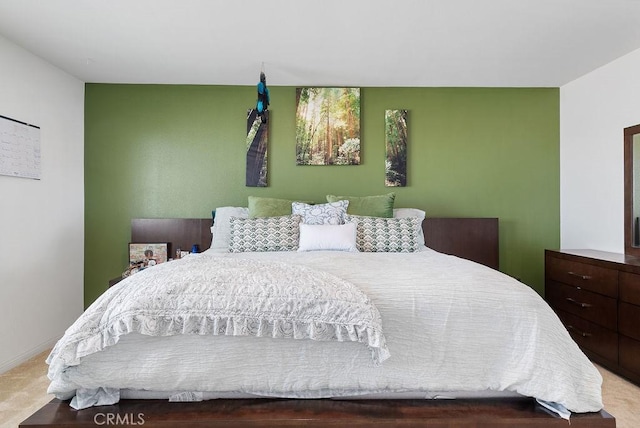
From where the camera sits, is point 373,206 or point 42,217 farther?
point 373,206

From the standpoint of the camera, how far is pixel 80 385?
138 centimetres

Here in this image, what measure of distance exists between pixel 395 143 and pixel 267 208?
4.63 feet

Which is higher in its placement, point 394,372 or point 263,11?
point 263,11

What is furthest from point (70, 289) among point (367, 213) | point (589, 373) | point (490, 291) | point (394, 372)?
point (589, 373)

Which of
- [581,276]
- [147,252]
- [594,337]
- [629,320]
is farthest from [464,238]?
[147,252]

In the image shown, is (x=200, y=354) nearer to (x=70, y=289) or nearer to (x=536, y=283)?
(x=70, y=289)

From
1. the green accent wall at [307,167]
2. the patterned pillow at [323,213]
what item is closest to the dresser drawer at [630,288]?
the green accent wall at [307,167]

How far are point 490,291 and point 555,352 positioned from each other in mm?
302

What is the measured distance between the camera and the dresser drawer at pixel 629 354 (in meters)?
2.42

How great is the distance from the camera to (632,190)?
3000 millimetres

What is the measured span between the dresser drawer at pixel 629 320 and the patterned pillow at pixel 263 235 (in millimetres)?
2217

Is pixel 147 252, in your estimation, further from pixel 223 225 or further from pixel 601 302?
pixel 601 302

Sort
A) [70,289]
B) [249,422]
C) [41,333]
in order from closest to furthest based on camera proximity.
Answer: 1. [249,422]
2. [41,333]
3. [70,289]

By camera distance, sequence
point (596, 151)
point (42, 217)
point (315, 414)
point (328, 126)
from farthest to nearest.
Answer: point (328, 126), point (596, 151), point (42, 217), point (315, 414)
